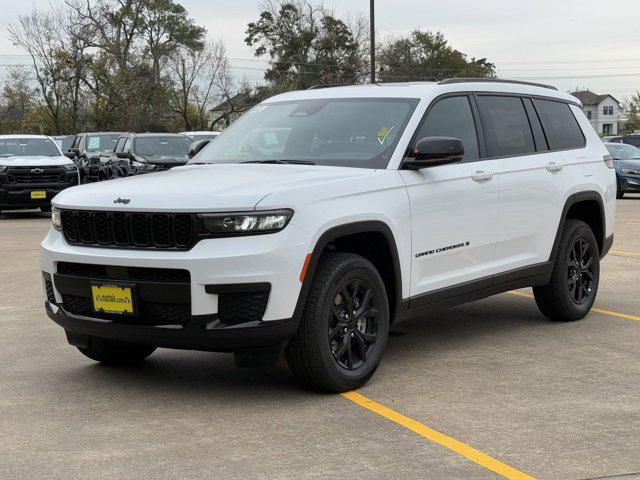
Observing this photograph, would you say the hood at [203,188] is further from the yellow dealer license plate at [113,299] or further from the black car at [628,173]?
the black car at [628,173]

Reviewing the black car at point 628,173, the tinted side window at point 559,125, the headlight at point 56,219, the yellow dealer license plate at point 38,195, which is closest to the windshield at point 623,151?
the black car at point 628,173

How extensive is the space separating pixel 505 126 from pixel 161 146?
641 inches

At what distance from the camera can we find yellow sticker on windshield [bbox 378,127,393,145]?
6.26m

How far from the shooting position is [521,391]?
18.5ft

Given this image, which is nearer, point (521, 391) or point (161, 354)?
point (521, 391)

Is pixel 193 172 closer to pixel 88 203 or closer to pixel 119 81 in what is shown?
pixel 88 203

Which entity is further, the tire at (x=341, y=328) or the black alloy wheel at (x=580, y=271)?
the black alloy wheel at (x=580, y=271)

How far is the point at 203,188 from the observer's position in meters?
5.37

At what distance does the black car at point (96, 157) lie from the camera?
77.8ft

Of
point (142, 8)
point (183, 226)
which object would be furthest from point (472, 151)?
point (142, 8)

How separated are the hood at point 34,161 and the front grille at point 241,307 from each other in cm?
1593

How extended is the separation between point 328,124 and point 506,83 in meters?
1.71

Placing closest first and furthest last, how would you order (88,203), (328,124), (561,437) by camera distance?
(561,437), (88,203), (328,124)

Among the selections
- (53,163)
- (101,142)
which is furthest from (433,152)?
(101,142)
